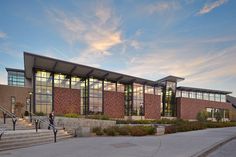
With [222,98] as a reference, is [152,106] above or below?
below

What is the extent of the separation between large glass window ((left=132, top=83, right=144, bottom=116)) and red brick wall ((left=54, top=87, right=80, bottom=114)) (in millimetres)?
14458

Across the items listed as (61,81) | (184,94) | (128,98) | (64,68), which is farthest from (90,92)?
(184,94)

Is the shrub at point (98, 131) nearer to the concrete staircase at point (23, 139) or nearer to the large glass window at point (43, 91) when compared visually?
the concrete staircase at point (23, 139)

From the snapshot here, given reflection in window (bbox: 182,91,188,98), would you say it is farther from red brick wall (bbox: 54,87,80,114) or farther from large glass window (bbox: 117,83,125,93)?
red brick wall (bbox: 54,87,80,114)

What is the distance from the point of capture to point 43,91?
42.3 metres

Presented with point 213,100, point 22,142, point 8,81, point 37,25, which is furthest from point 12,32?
point 213,100

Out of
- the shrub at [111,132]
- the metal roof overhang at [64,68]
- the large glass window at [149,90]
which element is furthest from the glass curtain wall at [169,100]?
the shrub at [111,132]

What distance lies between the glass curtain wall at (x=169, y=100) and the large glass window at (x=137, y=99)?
10602 millimetres

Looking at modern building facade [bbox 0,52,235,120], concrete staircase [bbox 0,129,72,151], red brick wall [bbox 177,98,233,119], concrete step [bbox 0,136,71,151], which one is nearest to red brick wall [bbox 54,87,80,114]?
modern building facade [bbox 0,52,235,120]

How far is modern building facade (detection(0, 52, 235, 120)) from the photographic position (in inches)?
1619

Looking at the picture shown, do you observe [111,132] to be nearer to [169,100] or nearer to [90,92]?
[90,92]

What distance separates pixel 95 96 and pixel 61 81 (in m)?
7.42

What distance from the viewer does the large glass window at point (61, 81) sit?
43875mm

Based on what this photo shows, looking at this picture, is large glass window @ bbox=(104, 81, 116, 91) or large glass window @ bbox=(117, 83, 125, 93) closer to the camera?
large glass window @ bbox=(104, 81, 116, 91)
